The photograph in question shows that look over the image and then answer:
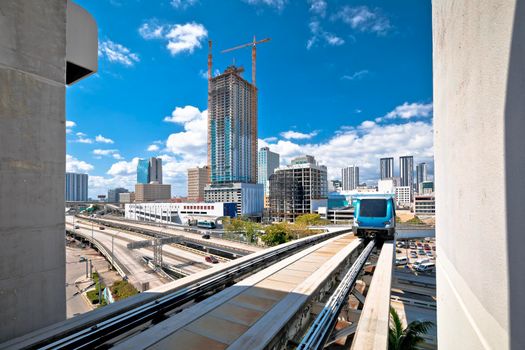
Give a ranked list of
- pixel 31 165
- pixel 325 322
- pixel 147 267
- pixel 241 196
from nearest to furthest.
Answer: pixel 31 165 < pixel 325 322 < pixel 147 267 < pixel 241 196

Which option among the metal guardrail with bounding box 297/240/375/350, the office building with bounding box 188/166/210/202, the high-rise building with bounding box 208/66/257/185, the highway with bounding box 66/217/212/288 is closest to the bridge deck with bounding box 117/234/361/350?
the metal guardrail with bounding box 297/240/375/350

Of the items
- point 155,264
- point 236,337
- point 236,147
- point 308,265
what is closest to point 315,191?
point 236,147

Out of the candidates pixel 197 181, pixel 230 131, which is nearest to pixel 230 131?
pixel 230 131

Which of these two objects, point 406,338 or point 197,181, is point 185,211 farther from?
point 197,181

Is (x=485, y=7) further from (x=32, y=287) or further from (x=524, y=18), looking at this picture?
(x=32, y=287)

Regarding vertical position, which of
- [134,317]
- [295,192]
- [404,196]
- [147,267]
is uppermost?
[134,317]
